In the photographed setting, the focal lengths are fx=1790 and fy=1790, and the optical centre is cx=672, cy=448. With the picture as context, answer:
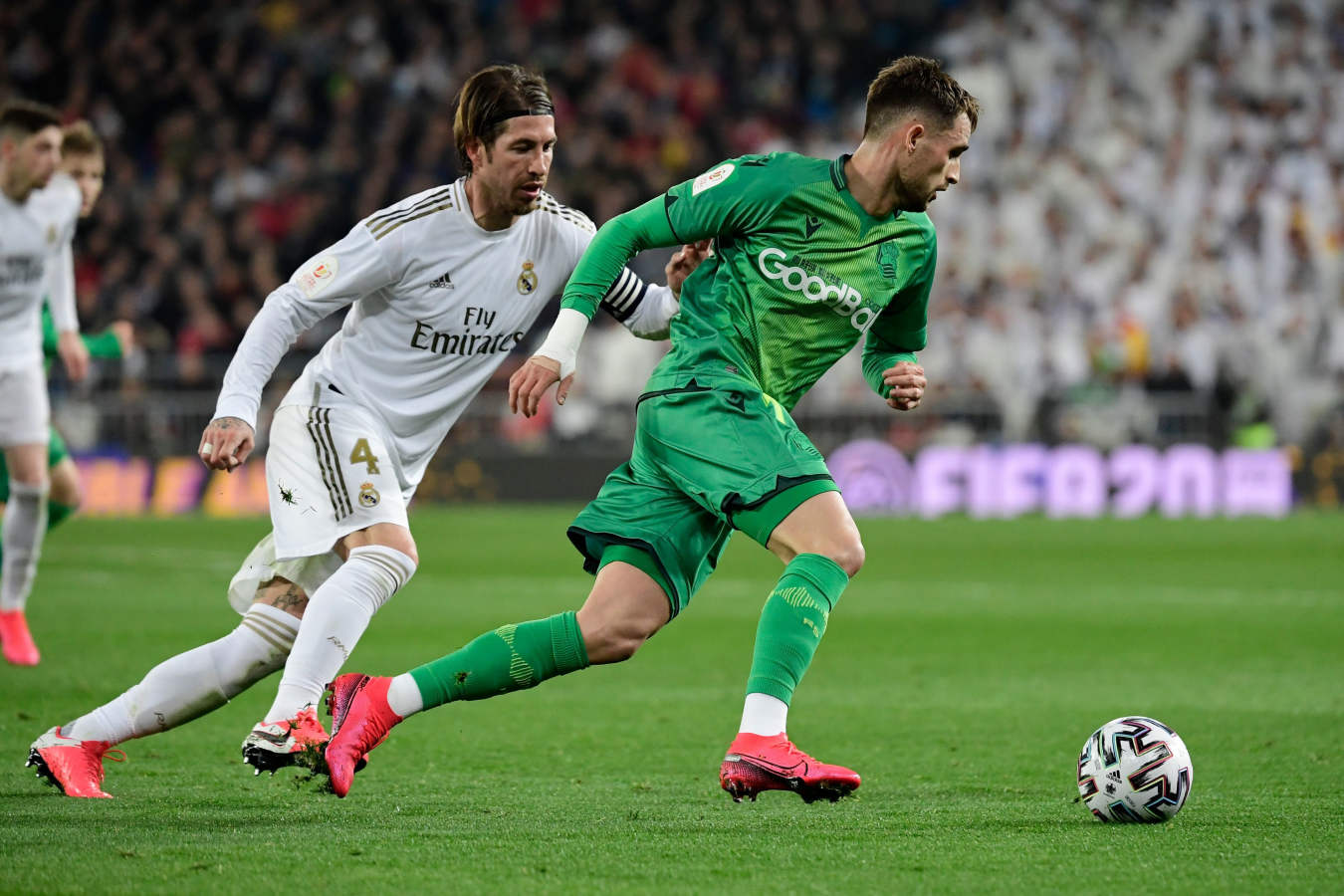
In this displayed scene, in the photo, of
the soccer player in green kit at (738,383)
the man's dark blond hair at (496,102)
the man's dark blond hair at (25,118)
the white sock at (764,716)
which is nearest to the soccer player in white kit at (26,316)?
the man's dark blond hair at (25,118)

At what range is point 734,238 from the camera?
4875mm

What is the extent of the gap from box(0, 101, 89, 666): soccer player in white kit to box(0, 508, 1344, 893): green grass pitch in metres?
0.46

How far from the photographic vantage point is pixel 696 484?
184 inches

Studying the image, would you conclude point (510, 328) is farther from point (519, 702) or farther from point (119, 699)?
point (519, 702)

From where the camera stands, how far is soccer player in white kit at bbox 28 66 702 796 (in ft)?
15.8

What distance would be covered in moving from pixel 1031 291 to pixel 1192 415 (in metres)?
2.92

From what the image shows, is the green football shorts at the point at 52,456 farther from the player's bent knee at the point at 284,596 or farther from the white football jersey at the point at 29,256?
the player's bent knee at the point at 284,596

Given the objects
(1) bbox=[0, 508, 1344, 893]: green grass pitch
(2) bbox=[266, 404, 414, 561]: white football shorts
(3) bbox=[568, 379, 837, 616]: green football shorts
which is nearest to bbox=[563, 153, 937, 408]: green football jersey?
(3) bbox=[568, 379, 837, 616]: green football shorts

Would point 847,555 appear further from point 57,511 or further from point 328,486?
point 57,511

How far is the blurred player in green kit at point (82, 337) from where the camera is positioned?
8.25m

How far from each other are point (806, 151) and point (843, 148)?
789mm

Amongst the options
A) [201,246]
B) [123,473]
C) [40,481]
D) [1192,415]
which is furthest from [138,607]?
[1192,415]

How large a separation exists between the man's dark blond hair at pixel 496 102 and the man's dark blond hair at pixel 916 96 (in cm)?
89

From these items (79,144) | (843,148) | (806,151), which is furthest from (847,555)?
(843,148)
